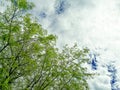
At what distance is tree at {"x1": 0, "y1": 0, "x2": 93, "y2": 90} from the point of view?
27.9 meters

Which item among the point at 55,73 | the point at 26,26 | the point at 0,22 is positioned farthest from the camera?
the point at 55,73

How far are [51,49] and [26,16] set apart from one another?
4.44 metres

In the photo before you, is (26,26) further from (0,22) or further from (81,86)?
(81,86)

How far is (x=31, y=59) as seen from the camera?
30.2 metres

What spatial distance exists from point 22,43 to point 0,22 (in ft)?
10.4

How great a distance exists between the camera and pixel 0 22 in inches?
1069

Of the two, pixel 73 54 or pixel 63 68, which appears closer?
pixel 63 68

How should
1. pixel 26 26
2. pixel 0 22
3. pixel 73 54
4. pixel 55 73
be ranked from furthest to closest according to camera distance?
pixel 73 54
pixel 55 73
pixel 26 26
pixel 0 22

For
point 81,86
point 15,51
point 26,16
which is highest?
point 26,16

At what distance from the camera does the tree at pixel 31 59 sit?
27.9 meters

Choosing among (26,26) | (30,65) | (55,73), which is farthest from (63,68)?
(26,26)

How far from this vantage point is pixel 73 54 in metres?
34.6

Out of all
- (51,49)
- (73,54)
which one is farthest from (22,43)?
(73,54)

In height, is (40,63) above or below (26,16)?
below
